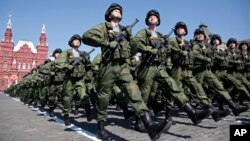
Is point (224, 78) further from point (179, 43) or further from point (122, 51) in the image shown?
point (122, 51)

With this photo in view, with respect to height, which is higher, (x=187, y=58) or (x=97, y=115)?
(x=187, y=58)

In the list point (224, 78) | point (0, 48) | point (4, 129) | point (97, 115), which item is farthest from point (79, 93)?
point (0, 48)

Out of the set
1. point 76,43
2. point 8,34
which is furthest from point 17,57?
point 76,43

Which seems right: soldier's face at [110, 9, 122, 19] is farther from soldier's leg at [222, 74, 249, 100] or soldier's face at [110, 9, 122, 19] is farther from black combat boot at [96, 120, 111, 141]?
soldier's leg at [222, 74, 249, 100]

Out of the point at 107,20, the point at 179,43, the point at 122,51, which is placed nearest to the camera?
the point at 122,51

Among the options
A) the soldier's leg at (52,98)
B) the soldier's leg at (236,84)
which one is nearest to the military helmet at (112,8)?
the soldier's leg at (236,84)

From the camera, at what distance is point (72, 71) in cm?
816

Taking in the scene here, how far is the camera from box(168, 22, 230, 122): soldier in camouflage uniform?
7176 mm

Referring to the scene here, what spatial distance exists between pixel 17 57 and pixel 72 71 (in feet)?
329

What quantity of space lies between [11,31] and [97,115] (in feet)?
358

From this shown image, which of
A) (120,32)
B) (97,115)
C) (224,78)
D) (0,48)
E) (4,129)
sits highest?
(0,48)

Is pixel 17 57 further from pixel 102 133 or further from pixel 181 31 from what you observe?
pixel 102 133

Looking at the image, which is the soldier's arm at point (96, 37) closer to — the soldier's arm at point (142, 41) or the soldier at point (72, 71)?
the soldier's arm at point (142, 41)

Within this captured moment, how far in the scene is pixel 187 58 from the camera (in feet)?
24.7
